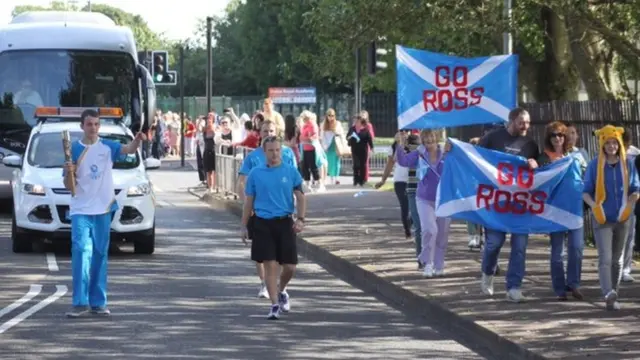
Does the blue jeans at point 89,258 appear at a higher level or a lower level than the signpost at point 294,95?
lower

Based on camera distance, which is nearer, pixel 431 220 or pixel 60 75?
pixel 431 220

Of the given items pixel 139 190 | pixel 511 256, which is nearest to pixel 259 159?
pixel 511 256

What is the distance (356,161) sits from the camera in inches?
1362

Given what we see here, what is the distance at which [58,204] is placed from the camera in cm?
1920

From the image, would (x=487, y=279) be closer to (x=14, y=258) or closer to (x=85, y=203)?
(x=85, y=203)

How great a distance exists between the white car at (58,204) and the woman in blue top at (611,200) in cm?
750

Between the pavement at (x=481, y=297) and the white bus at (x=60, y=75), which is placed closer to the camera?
the pavement at (x=481, y=297)

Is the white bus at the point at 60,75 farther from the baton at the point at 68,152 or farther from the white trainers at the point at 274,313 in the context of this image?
the white trainers at the point at 274,313

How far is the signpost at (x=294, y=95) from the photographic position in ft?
185

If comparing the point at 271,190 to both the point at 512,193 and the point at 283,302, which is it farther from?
the point at 512,193

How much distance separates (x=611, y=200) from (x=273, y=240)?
287 cm

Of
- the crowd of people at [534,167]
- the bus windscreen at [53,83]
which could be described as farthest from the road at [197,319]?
the bus windscreen at [53,83]

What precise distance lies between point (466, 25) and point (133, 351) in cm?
1425

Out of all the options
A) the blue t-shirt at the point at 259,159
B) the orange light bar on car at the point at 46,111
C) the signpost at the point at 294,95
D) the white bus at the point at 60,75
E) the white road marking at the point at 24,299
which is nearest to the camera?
the white road marking at the point at 24,299
